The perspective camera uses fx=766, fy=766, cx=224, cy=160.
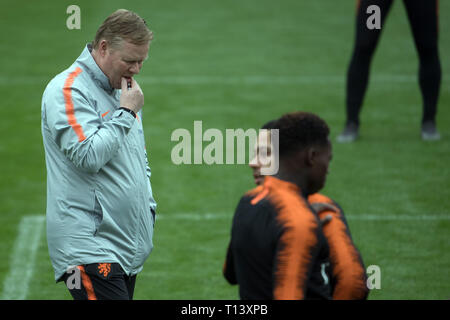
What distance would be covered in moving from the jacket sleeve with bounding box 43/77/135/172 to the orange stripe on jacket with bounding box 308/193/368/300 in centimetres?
98

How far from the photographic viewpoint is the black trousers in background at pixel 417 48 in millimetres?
7824

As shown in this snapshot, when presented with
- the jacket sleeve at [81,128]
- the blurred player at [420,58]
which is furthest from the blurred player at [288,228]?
the blurred player at [420,58]

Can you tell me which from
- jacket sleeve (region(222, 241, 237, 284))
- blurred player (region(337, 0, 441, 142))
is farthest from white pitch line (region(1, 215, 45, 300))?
blurred player (region(337, 0, 441, 142))

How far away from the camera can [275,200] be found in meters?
2.61

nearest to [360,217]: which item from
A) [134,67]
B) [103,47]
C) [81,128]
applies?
[134,67]

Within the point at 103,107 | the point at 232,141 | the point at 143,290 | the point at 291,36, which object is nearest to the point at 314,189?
the point at 103,107

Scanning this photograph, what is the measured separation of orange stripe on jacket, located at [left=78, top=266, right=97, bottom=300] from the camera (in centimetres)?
321

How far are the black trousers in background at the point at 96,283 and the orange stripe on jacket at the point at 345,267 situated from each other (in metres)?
1.04

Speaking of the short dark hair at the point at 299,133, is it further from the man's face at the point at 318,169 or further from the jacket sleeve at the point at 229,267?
the jacket sleeve at the point at 229,267

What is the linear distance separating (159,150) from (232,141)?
36.5 inches

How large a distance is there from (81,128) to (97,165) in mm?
167

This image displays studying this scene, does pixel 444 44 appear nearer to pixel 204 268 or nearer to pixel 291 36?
pixel 291 36

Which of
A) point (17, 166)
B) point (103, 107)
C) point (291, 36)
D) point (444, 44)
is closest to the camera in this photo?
point (103, 107)

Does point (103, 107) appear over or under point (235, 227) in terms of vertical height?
over
